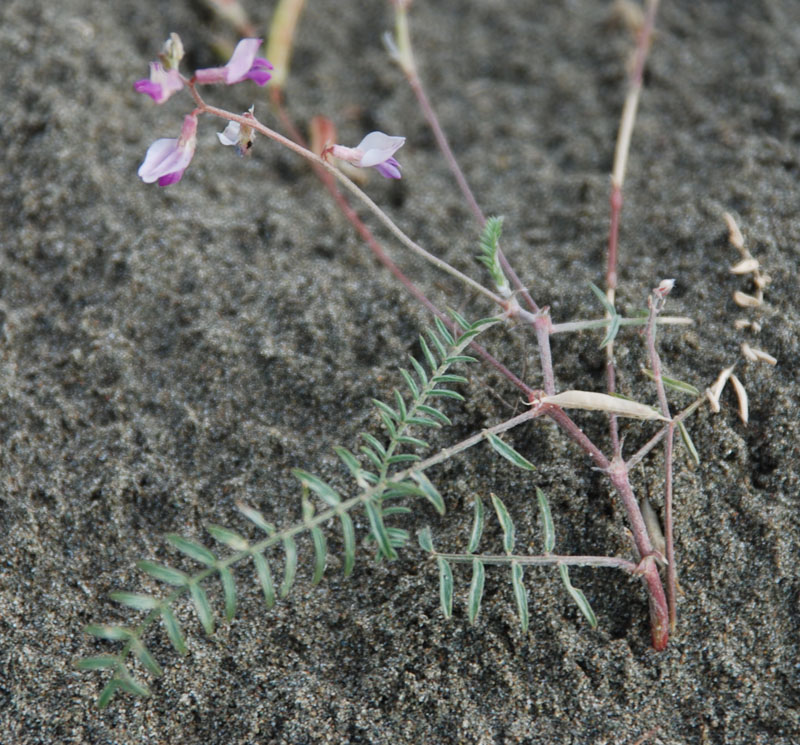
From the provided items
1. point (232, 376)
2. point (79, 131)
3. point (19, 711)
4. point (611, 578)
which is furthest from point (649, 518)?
point (79, 131)

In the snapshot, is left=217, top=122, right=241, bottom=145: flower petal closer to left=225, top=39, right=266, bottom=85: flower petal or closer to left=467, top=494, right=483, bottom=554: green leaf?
left=225, top=39, right=266, bottom=85: flower petal

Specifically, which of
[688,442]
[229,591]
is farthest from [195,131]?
[688,442]

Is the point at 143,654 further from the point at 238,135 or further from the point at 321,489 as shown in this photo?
the point at 238,135

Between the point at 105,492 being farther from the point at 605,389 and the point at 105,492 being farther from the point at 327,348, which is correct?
the point at 605,389

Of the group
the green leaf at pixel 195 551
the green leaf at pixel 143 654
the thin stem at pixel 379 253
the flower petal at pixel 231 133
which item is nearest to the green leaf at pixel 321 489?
the green leaf at pixel 195 551

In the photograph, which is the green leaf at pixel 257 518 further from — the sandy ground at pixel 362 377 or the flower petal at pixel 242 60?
the flower petal at pixel 242 60

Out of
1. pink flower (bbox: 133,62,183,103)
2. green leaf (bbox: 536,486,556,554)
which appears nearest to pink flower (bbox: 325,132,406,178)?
pink flower (bbox: 133,62,183,103)

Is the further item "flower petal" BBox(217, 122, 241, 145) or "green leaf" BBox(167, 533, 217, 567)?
"flower petal" BBox(217, 122, 241, 145)
